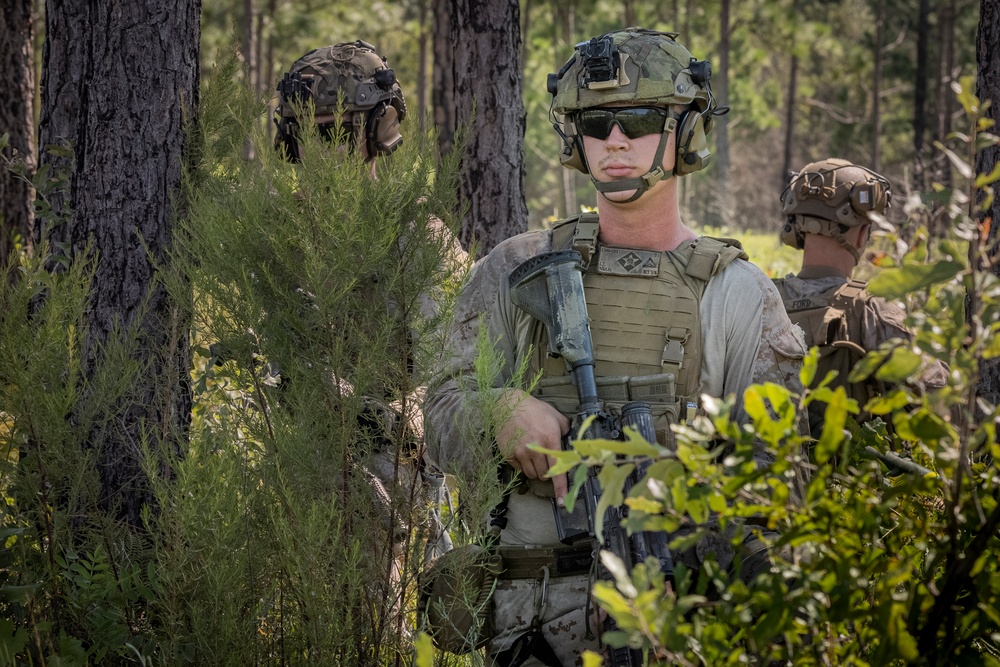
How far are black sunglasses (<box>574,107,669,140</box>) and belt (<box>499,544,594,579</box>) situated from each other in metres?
1.20

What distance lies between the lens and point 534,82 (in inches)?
891

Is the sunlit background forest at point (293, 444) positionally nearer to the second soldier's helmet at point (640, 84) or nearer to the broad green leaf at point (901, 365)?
the broad green leaf at point (901, 365)

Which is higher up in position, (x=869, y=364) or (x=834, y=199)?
(x=834, y=199)

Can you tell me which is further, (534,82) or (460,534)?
(534,82)

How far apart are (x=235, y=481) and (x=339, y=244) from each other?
0.70m

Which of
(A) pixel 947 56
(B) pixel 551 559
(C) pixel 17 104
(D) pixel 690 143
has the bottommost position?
(B) pixel 551 559

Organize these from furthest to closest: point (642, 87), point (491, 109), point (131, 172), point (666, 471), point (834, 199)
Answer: point (491, 109) < point (834, 199) < point (131, 172) < point (642, 87) < point (666, 471)

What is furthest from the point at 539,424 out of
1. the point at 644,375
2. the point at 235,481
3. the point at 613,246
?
the point at 235,481

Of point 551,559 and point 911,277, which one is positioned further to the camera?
point 551,559

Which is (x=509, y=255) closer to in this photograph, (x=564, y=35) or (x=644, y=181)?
(x=644, y=181)

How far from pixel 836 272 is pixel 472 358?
2.56 m

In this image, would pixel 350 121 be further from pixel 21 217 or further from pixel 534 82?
pixel 534 82

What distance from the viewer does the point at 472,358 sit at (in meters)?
3.16


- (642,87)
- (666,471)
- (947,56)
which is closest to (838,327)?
(642,87)
